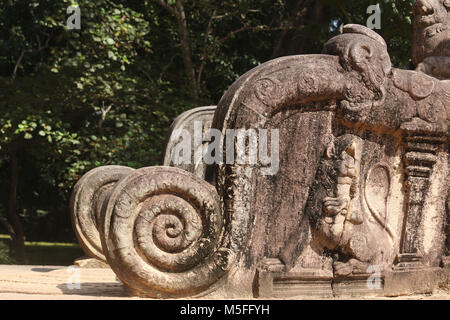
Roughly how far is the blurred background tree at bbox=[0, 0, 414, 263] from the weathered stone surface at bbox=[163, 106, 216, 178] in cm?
338

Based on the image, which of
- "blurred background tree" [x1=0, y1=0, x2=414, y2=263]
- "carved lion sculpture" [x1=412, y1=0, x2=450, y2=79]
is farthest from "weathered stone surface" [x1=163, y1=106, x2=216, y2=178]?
"blurred background tree" [x1=0, y1=0, x2=414, y2=263]

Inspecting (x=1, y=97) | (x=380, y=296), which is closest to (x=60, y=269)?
(x=380, y=296)

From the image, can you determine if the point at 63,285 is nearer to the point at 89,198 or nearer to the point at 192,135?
the point at 89,198

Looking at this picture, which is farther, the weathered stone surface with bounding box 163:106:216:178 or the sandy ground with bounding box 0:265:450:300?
the weathered stone surface with bounding box 163:106:216:178

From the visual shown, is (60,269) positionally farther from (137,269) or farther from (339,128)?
(339,128)

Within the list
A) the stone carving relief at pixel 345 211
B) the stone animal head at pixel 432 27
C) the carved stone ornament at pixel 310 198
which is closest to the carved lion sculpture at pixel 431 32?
the stone animal head at pixel 432 27

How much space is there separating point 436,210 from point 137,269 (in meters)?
2.19

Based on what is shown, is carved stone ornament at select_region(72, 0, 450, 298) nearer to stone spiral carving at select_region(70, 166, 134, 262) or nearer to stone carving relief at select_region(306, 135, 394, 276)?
stone carving relief at select_region(306, 135, 394, 276)

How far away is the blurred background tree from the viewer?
9016 mm

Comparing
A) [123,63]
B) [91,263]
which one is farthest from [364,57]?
[123,63]

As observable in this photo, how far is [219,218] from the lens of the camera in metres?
3.84

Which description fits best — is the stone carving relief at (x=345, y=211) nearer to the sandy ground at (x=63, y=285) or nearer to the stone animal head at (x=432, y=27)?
the sandy ground at (x=63, y=285)

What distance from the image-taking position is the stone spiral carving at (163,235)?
3688 millimetres

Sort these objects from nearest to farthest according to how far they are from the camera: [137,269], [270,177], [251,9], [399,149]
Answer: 1. [137,269]
2. [270,177]
3. [399,149]
4. [251,9]
